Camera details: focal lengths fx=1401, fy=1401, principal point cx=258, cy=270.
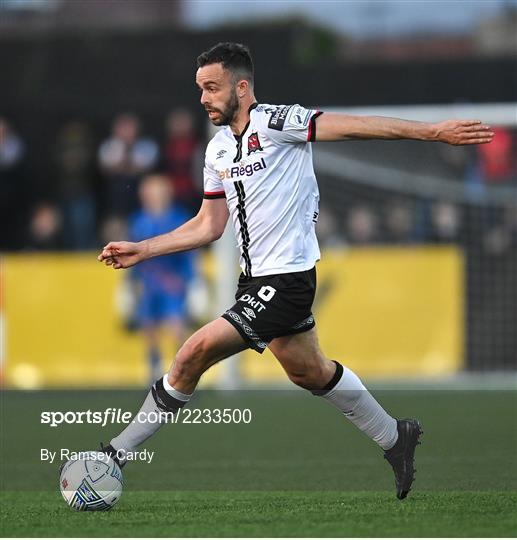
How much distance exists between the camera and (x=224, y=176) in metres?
7.27

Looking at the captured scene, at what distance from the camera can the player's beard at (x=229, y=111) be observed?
7.17 metres

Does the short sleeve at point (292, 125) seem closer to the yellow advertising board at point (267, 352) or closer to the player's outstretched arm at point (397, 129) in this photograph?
the player's outstretched arm at point (397, 129)

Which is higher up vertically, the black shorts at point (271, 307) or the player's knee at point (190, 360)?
the black shorts at point (271, 307)

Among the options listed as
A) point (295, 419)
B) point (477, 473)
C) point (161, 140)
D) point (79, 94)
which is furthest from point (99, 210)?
point (477, 473)

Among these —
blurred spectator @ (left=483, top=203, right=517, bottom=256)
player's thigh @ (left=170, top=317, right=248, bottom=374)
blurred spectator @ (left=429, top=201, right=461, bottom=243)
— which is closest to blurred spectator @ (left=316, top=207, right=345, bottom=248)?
blurred spectator @ (left=429, top=201, right=461, bottom=243)

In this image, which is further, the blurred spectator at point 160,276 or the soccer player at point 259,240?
the blurred spectator at point 160,276

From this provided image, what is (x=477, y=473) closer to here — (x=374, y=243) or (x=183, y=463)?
(x=183, y=463)

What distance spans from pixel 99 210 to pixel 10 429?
8.18m

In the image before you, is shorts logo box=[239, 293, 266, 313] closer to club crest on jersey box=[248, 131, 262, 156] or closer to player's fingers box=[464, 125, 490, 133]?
club crest on jersey box=[248, 131, 262, 156]

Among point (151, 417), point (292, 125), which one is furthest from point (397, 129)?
point (151, 417)

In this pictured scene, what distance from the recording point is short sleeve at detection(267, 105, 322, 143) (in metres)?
6.95

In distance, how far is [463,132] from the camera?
256 inches

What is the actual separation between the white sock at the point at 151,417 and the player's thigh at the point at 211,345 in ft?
0.65

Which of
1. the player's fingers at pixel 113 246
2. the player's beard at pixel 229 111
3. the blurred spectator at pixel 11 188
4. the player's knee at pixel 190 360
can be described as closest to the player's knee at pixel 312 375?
the player's knee at pixel 190 360
